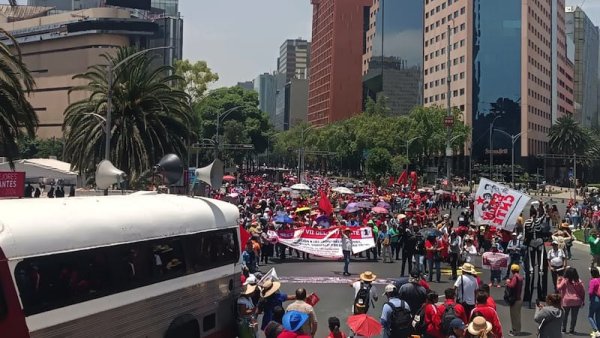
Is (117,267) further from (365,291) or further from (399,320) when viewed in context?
(365,291)

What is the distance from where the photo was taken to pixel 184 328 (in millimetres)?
8797

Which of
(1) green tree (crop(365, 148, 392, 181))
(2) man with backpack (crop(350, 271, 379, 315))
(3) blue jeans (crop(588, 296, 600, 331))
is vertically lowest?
(3) blue jeans (crop(588, 296, 600, 331))

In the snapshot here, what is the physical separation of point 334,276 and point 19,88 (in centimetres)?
1125

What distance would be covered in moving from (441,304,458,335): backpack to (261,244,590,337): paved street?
341 cm

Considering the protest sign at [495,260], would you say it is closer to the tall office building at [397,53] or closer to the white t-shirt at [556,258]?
the white t-shirt at [556,258]

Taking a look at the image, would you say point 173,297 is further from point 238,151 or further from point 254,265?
point 238,151

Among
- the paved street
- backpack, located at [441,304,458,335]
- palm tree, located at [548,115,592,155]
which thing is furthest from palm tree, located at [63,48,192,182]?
palm tree, located at [548,115,592,155]

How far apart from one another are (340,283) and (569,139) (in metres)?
93.2

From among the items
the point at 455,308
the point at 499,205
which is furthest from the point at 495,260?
the point at 455,308

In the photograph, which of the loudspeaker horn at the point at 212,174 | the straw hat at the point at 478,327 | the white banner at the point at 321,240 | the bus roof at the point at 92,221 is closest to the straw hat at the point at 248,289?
the bus roof at the point at 92,221

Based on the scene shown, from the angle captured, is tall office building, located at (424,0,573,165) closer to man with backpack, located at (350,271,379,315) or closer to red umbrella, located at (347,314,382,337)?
man with backpack, located at (350,271,379,315)

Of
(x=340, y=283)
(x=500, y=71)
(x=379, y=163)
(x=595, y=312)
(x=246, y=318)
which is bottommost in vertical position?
(x=340, y=283)

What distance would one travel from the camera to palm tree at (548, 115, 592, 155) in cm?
9962

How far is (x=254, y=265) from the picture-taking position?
15.9 m
